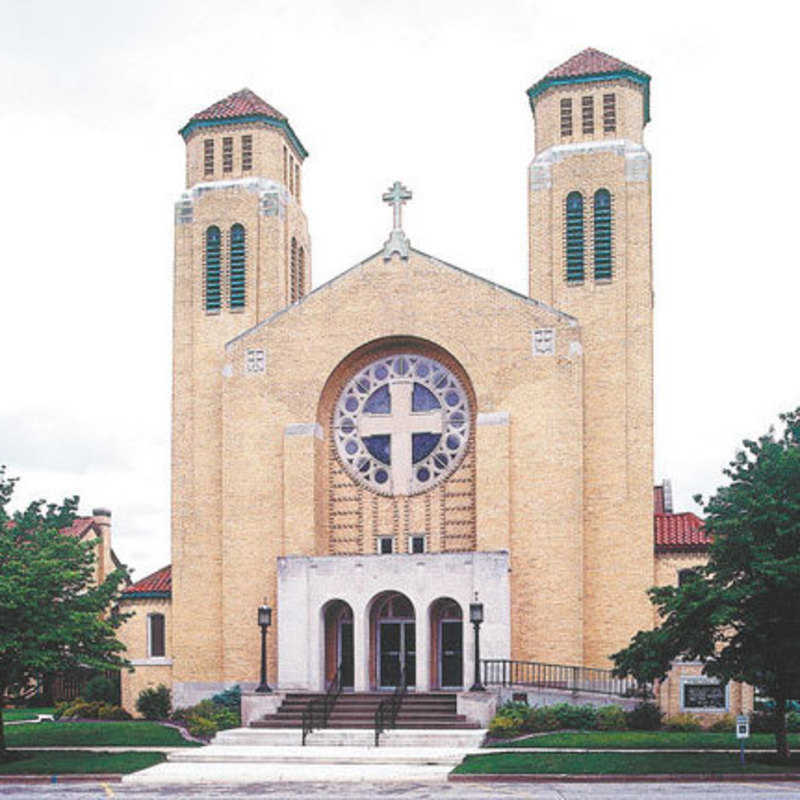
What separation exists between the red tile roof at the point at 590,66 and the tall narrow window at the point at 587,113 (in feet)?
2.61

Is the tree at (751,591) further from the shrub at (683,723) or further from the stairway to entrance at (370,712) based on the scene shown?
the shrub at (683,723)

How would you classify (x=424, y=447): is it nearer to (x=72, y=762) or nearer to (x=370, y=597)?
(x=370, y=597)

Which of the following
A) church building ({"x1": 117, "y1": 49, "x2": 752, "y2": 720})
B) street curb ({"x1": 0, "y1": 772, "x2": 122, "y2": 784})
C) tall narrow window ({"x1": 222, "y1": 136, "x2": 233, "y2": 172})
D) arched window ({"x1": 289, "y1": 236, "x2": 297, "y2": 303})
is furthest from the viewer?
arched window ({"x1": 289, "y1": 236, "x2": 297, "y2": 303})

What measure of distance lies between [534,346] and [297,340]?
7.42 m

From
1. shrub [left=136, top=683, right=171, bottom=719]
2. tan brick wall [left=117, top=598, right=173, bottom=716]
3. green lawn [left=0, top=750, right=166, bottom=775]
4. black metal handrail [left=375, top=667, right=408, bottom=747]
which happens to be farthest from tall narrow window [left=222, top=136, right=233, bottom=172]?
green lawn [left=0, top=750, right=166, bottom=775]

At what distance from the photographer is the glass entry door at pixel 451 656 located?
1505 inches

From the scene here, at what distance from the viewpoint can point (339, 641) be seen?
39469 mm

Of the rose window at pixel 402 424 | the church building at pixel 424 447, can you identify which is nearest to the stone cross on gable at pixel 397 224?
the church building at pixel 424 447

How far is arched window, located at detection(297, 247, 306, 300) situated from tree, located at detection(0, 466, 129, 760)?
16.4 m

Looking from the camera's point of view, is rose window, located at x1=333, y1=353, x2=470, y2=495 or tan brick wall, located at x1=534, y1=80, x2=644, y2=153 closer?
rose window, located at x1=333, y1=353, x2=470, y2=495

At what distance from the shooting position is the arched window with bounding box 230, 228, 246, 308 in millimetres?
43500

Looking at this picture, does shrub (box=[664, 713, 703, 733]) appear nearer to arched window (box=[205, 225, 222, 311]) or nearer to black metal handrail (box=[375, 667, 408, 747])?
black metal handrail (box=[375, 667, 408, 747])

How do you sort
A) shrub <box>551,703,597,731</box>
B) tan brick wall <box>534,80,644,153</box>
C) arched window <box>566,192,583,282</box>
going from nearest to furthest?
1. shrub <box>551,703,597,731</box>
2. arched window <box>566,192,583,282</box>
3. tan brick wall <box>534,80,644,153</box>

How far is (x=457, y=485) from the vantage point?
39.9 meters
